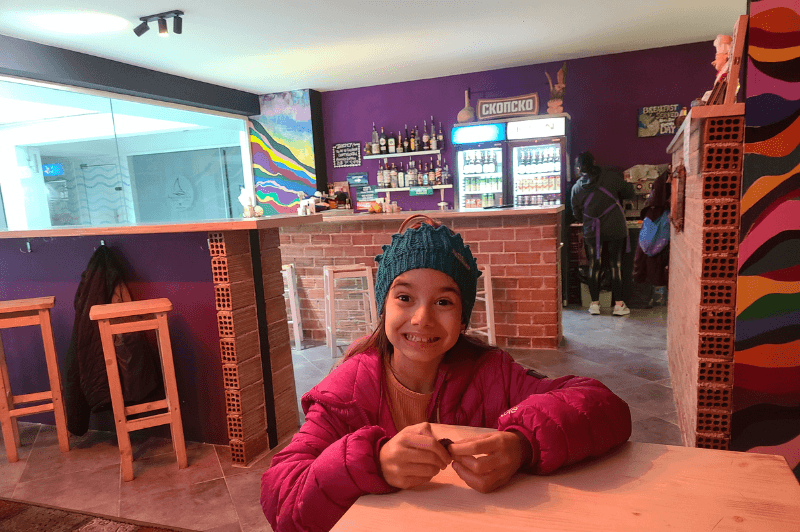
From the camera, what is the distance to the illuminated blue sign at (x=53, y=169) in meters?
6.40

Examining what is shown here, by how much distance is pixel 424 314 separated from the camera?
1066 millimetres

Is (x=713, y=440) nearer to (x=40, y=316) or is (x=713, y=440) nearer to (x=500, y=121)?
(x=40, y=316)

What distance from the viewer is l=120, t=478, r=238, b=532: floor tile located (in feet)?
6.91

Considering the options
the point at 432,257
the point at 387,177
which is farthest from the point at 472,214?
the point at 387,177

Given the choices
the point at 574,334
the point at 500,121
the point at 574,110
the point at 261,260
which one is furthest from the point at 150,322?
the point at 574,110

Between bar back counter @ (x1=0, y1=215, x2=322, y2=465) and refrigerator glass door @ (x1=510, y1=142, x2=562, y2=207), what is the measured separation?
13.0 ft

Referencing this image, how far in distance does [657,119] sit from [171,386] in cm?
596

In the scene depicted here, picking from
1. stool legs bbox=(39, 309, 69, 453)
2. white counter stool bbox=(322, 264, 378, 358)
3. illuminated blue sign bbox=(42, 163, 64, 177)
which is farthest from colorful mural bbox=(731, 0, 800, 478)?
illuminated blue sign bbox=(42, 163, 64, 177)

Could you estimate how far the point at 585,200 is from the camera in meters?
5.47

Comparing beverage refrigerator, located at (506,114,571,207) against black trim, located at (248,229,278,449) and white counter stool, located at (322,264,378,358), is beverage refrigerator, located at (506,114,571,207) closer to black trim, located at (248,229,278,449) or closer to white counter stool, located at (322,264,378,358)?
white counter stool, located at (322,264,378,358)

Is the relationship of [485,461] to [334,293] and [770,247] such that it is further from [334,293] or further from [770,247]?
[334,293]

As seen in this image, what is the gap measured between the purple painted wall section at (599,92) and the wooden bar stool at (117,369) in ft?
16.6

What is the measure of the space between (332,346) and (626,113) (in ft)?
15.0

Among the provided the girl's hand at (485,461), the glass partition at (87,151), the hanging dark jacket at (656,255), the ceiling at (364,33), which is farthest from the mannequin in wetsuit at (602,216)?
the girl's hand at (485,461)
